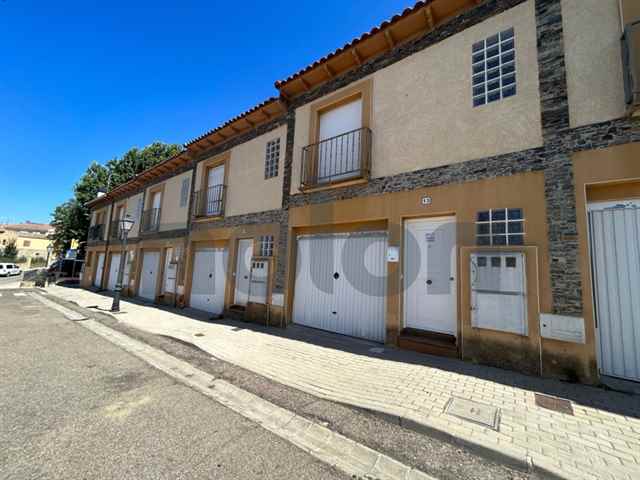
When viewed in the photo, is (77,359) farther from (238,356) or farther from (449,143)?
(449,143)

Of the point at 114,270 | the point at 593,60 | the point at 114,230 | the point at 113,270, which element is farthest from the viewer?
the point at 114,230

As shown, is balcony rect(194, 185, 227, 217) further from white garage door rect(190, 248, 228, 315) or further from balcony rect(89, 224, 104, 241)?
balcony rect(89, 224, 104, 241)

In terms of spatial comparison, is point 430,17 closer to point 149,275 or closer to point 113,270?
point 149,275

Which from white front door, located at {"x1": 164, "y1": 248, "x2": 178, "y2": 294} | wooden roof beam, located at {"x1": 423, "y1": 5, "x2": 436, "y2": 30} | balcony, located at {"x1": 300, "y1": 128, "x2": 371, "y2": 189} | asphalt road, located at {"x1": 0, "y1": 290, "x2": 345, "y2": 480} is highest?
wooden roof beam, located at {"x1": 423, "y1": 5, "x2": 436, "y2": 30}

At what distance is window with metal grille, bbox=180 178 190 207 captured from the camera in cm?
1243

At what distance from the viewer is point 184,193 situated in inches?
498

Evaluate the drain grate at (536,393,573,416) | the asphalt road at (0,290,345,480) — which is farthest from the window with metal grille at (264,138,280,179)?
the drain grate at (536,393,573,416)

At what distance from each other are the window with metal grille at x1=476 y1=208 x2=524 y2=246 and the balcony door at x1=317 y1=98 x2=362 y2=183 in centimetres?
289

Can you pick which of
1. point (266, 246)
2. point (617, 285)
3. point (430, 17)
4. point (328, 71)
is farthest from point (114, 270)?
point (617, 285)

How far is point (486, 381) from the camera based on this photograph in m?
3.94

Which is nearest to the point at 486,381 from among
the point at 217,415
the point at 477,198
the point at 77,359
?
the point at 477,198

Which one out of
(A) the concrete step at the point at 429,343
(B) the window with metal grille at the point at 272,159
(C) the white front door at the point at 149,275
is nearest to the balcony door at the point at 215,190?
(B) the window with metal grille at the point at 272,159

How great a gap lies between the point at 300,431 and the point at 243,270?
6784 mm

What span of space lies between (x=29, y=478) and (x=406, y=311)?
17.8ft
